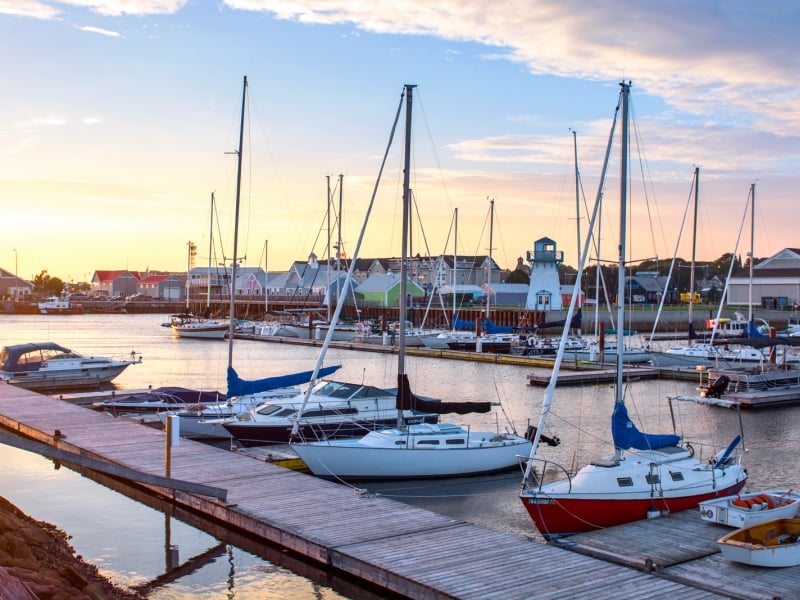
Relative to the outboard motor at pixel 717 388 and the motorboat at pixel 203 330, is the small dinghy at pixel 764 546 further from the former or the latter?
the motorboat at pixel 203 330

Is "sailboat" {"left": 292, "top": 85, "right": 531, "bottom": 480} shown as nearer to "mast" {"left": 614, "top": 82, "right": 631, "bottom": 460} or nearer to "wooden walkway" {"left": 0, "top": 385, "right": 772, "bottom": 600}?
"wooden walkway" {"left": 0, "top": 385, "right": 772, "bottom": 600}

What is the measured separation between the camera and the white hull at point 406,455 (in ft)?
68.4

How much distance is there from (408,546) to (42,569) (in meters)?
5.68

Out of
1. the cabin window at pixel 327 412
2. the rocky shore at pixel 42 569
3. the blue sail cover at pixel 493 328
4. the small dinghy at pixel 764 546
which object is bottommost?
the rocky shore at pixel 42 569

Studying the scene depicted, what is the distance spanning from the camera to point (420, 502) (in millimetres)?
20016

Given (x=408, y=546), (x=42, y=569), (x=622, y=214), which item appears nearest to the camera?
(x=42, y=569)

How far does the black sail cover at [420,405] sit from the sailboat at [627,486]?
470cm

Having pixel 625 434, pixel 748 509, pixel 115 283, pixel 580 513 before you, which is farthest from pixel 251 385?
pixel 115 283

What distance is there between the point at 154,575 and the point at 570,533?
7.78 meters

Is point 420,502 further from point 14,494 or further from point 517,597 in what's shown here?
point 14,494

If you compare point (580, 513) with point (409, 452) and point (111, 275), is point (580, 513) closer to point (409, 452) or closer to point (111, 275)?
point (409, 452)

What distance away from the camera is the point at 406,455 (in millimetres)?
20953

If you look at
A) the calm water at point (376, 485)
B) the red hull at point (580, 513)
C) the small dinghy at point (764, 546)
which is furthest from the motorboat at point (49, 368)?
the small dinghy at point (764, 546)

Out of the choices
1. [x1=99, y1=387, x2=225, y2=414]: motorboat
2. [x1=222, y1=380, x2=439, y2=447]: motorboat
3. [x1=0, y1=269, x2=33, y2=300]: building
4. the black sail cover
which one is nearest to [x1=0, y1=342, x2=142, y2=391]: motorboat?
[x1=99, y1=387, x2=225, y2=414]: motorboat
